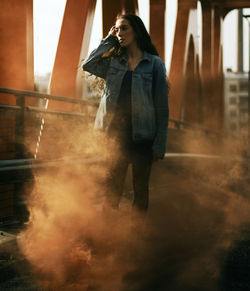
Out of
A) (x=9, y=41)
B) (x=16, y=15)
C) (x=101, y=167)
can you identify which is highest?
(x=16, y=15)

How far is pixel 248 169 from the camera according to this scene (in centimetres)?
860

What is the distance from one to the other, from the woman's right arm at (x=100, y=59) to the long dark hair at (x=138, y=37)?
3 centimetres

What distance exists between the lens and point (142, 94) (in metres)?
2.63

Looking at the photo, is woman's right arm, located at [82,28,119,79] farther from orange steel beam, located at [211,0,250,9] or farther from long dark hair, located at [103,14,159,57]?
orange steel beam, located at [211,0,250,9]

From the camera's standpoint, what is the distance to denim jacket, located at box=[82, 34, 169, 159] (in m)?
2.64

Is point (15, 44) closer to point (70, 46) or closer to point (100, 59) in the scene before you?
point (70, 46)

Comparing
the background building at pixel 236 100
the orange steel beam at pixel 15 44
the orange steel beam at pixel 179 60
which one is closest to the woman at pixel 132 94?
the orange steel beam at pixel 15 44

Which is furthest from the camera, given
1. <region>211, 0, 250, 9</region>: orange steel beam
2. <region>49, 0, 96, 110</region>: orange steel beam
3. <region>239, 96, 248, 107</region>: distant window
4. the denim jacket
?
<region>239, 96, 248, 107</region>: distant window

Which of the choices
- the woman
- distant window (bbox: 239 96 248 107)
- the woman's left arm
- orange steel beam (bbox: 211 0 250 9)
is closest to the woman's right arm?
the woman

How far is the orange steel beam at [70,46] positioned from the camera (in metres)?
5.46

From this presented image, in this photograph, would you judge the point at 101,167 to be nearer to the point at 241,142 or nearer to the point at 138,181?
the point at 138,181

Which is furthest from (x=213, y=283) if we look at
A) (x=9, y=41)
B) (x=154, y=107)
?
(x=9, y=41)

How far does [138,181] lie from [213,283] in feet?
3.22

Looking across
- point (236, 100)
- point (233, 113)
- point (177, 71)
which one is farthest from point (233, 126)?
point (177, 71)
